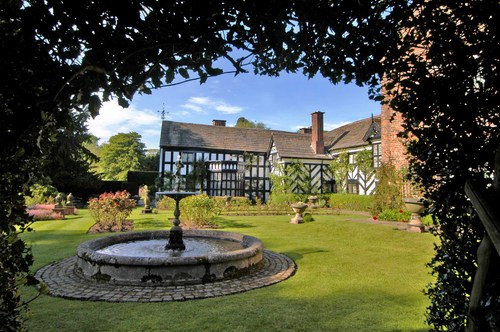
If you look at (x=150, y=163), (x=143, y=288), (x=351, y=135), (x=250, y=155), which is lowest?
(x=143, y=288)

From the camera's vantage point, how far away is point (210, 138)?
3075 centimetres

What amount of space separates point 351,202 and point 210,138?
14.7 meters

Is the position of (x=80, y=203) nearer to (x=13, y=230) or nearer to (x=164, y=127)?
(x=164, y=127)

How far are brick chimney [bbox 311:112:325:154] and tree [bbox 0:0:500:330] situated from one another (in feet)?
90.8

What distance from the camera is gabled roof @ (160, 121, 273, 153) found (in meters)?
29.2

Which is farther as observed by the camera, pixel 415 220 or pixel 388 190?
pixel 388 190

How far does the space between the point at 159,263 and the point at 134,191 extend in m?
27.3

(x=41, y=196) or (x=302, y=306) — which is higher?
(x=41, y=196)

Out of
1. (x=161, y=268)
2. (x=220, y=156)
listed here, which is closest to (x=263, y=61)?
(x=161, y=268)

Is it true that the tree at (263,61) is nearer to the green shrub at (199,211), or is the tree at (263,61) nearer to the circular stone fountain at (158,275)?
the circular stone fountain at (158,275)

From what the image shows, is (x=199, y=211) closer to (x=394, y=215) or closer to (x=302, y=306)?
(x=394, y=215)

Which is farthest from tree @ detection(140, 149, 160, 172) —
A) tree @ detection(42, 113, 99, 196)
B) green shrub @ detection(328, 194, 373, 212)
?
green shrub @ detection(328, 194, 373, 212)

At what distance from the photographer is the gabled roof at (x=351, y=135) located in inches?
1066

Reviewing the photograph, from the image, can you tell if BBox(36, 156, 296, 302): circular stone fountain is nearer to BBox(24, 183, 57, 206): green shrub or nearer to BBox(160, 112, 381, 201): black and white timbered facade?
BBox(24, 183, 57, 206): green shrub
